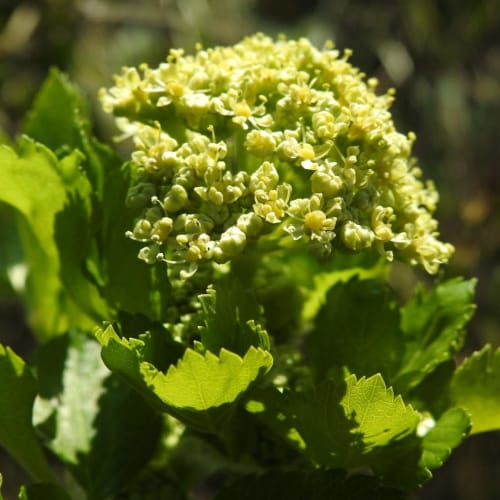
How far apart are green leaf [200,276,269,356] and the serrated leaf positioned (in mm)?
175

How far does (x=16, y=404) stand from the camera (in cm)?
104

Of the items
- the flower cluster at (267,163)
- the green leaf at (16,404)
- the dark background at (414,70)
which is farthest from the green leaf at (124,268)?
the dark background at (414,70)

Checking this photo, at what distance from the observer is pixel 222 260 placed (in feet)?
3.14

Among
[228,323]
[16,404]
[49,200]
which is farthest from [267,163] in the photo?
[16,404]

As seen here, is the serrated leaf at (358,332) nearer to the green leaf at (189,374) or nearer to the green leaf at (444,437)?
the green leaf at (444,437)

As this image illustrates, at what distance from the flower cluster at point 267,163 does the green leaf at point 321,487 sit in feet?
0.85

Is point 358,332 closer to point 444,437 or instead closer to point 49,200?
point 444,437

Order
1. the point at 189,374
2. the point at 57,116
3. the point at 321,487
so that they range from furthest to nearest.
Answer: the point at 57,116 → the point at 321,487 → the point at 189,374

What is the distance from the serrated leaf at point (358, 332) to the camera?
42.3 inches

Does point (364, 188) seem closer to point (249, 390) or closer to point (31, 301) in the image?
point (249, 390)

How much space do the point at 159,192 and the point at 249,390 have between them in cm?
26

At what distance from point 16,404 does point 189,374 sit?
274 millimetres

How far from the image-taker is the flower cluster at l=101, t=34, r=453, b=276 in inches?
38.3

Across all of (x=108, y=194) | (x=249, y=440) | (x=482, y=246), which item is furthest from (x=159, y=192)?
(x=482, y=246)
